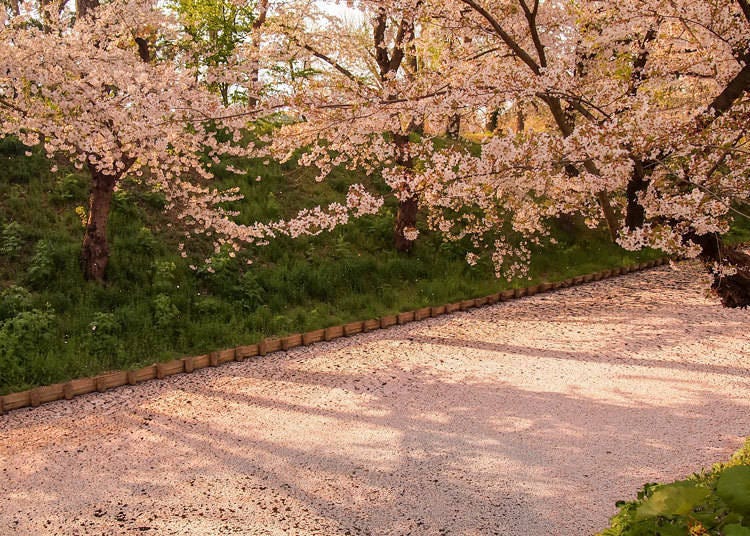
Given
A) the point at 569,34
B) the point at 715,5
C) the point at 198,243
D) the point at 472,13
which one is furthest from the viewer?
the point at 198,243

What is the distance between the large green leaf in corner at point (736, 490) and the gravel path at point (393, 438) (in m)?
3.23

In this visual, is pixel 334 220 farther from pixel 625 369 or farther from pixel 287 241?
pixel 287 241

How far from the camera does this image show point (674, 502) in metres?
3.34

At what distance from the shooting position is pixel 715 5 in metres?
8.35

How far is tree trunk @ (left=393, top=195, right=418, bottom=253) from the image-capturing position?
17.2 meters

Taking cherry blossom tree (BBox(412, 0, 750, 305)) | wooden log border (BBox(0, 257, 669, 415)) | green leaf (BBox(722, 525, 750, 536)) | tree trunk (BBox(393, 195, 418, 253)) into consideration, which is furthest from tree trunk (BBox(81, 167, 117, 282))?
green leaf (BBox(722, 525, 750, 536))

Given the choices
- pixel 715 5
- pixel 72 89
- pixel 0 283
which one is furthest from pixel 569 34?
pixel 0 283

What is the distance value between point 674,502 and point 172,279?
12.5 m

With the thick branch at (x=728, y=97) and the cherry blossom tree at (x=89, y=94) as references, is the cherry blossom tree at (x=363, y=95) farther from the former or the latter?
the thick branch at (x=728, y=97)

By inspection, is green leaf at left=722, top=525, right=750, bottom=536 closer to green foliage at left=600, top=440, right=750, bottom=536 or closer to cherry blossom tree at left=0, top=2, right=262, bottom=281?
green foliage at left=600, top=440, right=750, bottom=536

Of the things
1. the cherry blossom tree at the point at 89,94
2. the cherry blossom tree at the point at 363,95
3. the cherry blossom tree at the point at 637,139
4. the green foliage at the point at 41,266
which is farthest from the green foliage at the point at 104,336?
the cherry blossom tree at the point at 637,139

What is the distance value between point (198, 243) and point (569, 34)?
10660mm

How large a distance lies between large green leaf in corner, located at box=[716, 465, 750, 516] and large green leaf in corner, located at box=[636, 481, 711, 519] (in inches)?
4.3

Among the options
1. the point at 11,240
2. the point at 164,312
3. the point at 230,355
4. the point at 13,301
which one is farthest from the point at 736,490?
the point at 11,240
